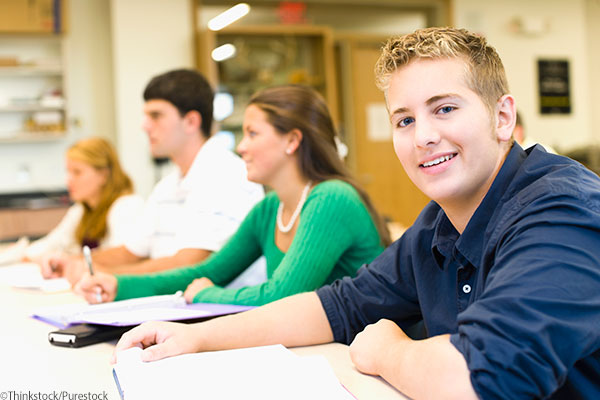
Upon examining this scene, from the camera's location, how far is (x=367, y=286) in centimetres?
127

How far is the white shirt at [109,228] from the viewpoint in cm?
296

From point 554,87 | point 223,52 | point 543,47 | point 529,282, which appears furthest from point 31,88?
point 529,282

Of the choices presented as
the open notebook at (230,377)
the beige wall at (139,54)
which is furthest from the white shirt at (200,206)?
the beige wall at (139,54)

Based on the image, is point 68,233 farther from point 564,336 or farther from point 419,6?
point 419,6

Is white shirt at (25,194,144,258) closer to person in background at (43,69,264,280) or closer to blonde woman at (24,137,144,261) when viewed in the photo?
blonde woman at (24,137,144,261)

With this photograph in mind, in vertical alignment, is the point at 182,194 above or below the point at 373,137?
below

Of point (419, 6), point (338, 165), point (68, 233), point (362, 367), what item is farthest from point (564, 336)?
point (419, 6)

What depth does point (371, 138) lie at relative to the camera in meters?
6.14

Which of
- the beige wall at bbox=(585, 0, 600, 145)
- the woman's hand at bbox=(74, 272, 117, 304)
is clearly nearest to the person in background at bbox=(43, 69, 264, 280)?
the woman's hand at bbox=(74, 272, 117, 304)

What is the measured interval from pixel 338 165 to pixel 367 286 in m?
0.65

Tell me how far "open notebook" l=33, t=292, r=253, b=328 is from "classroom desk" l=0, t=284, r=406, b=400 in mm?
47

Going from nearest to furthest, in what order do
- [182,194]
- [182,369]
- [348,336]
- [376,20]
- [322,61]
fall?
1. [182,369]
2. [348,336]
3. [182,194]
4. [322,61]
5. [376,20]

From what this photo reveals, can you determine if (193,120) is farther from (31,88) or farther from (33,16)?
(31,88)

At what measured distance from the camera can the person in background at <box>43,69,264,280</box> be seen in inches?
86.8
